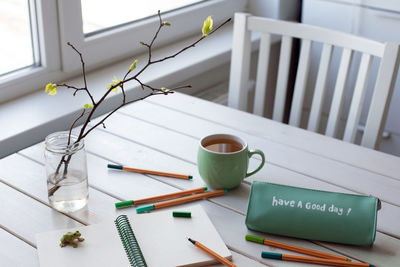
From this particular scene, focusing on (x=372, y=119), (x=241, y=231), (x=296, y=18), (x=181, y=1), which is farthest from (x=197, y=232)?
(x=296, y=18)

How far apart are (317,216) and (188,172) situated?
0.29 meters

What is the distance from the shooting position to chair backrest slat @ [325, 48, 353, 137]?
1428 millimetres

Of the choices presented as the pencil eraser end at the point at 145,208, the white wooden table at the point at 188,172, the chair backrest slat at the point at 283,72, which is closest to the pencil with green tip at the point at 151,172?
the white wooden table at the point at 188,172

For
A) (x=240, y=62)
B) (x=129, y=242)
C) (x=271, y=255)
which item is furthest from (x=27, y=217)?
(x=240, y=62)

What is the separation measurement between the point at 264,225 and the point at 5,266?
42 centimetres

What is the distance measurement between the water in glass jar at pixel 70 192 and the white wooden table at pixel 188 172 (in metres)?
0.02

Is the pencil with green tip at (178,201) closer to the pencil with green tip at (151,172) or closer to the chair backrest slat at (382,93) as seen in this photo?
the pencil with green tip at (151,172)

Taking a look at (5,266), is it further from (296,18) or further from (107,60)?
(296,18)

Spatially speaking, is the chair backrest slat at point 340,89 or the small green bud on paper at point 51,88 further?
the chair backrest slat at point 340,89

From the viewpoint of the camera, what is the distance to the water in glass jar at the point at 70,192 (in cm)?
93

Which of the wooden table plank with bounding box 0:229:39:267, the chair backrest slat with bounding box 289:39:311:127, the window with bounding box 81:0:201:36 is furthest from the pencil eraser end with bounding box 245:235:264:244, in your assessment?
the window with bounding box 81:0:201:36

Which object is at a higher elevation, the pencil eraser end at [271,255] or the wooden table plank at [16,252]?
the pencil eraser end at [271,255]

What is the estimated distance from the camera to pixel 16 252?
828 millimetres

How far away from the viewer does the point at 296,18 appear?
90.2 inches
